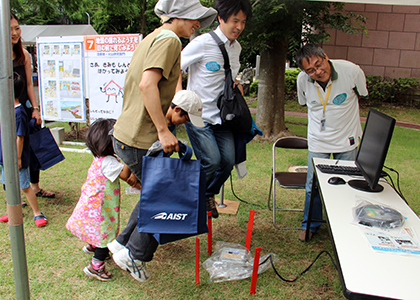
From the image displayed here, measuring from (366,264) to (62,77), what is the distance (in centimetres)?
580

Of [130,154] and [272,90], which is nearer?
[130,154]

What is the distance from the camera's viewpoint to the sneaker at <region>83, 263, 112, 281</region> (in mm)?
2445

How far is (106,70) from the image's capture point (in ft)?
18.2

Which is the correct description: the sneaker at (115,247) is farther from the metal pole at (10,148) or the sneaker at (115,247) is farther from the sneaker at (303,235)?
the sneaker at (303,235)

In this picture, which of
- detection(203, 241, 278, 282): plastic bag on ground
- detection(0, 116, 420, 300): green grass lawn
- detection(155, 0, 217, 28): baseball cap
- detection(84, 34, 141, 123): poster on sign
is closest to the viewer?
detection(155, 0, 217, 28): baseball cap

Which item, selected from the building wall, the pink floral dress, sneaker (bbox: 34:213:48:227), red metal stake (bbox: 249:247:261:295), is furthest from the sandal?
the building wall

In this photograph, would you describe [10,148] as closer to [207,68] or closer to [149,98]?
[149,98]

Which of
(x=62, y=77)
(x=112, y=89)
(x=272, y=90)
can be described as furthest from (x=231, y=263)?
(x=272, y=90)

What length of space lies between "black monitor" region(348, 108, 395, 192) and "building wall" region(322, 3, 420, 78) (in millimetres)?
11396

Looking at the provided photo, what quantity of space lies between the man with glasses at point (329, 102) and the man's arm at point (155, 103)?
1472 millimetres

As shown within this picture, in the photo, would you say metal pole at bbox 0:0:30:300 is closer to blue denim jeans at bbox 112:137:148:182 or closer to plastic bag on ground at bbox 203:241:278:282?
blue denim jeans at bbox 112:137:148:182

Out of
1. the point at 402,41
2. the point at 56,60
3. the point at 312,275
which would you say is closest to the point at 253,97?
the point at 402,41

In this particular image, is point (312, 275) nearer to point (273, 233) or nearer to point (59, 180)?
point (273, 233)

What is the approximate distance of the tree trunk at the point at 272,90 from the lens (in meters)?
6.88
